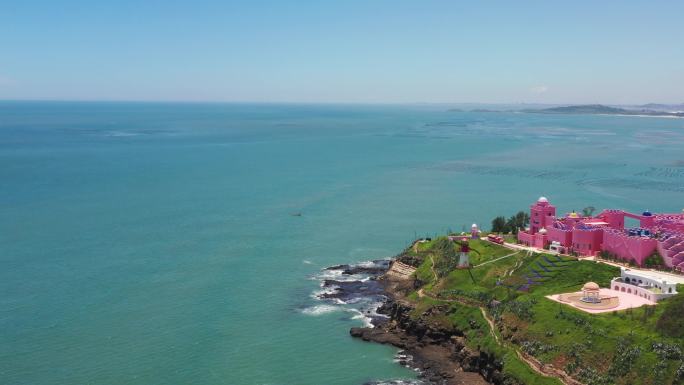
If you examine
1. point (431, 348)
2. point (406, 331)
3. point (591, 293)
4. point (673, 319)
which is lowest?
point (431, 348)

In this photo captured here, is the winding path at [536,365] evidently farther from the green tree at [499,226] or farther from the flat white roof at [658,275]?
the green tree at [499,226]

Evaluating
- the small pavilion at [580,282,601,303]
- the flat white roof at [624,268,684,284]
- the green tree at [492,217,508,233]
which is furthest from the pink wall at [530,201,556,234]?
the small pavilion at [580,282,601,303]

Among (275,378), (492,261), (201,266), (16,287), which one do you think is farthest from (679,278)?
(16,287)

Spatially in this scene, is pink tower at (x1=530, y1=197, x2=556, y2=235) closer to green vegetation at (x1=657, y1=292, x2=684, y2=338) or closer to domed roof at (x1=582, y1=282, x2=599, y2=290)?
domed roof at (x1=582, y1=282, x2=599, y2=290)

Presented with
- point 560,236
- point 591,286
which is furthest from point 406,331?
point 560,236

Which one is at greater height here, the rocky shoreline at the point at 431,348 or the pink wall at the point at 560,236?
the pink wall at the point at 560,236

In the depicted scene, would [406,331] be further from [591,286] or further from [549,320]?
[591,286]

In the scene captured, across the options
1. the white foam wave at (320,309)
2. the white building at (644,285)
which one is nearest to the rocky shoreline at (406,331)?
the white foam wave at (320,309)
